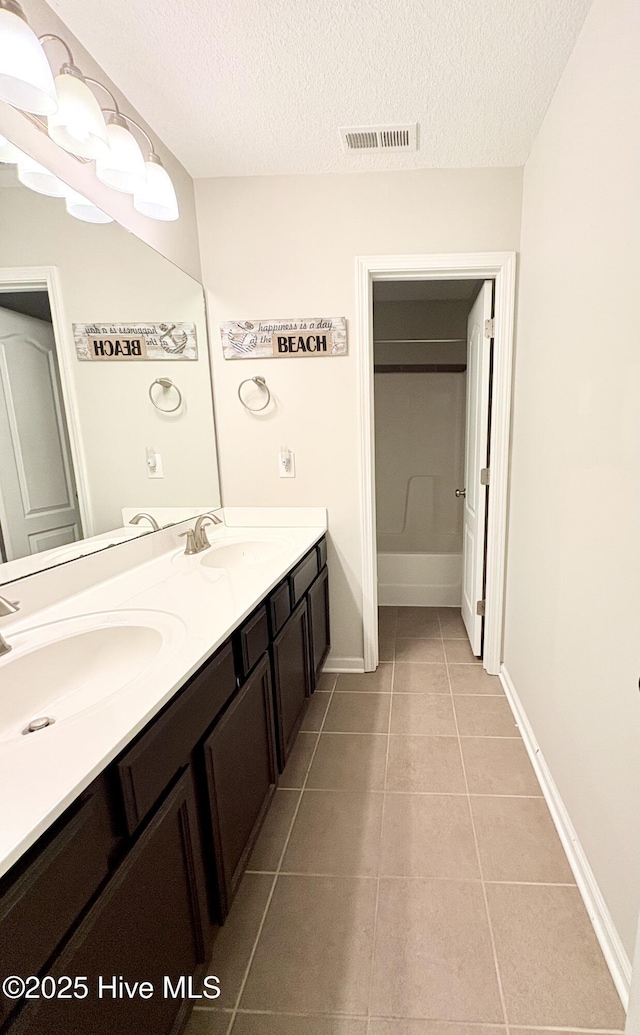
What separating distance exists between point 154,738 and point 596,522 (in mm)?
1204

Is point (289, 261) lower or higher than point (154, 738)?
higher

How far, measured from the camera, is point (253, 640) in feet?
4.39

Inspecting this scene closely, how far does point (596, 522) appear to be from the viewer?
1.23 metres

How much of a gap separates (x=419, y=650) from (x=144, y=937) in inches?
87.4

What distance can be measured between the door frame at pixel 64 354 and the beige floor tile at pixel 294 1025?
4.31 ft

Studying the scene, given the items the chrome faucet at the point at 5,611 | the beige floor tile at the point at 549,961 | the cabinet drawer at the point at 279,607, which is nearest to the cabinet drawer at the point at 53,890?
A: the chrome faucet at the point at 5,611

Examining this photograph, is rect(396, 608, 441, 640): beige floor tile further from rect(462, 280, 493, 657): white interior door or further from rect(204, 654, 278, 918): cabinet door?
rect(204, 654, 278, 918): cabinet door

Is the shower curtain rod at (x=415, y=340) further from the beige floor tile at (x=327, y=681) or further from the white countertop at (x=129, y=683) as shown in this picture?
the beige floor tile at (x=327, y=681)

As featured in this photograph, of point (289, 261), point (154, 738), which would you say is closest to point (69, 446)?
point (154, 738)

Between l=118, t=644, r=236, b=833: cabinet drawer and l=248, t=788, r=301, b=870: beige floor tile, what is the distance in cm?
71

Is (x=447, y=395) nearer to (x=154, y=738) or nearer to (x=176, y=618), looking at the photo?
(x=176, y=618)

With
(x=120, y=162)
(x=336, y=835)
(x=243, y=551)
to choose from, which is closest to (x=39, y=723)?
(x=336, y=835)

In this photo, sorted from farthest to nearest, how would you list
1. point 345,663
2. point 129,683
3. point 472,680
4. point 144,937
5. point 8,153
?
point 345,663
point 472,680
point 8,153
point 129,683
point 144,937

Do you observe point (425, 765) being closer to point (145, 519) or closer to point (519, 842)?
point (519, 842)
